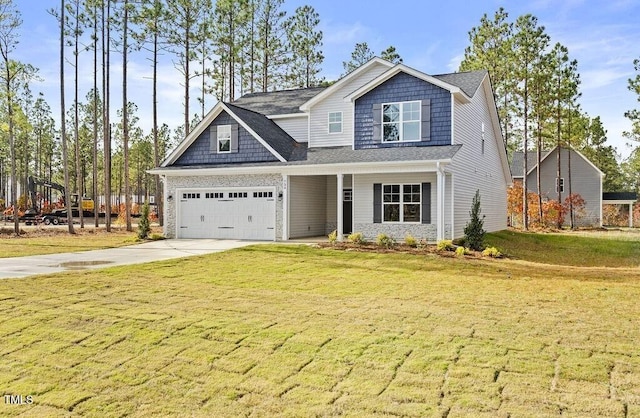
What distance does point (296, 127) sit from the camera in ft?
74.0

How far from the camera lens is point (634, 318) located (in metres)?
6.64

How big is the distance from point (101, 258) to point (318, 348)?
33.1ft

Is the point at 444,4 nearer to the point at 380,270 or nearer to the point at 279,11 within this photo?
the point at 380,270

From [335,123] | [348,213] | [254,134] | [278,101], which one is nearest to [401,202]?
[348,213]

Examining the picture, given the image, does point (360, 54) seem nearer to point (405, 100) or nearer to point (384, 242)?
point (405, 100)

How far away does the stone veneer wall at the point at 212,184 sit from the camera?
63.0 feet

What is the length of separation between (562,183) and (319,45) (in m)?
22.8

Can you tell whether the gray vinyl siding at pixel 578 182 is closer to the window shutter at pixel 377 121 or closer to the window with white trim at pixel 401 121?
the window with white trim at pixel 401 121

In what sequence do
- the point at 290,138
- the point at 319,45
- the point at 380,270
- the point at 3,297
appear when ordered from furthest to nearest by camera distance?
the point at 319,45
the point at 290,138
the point at 380,270
the point at 3,297

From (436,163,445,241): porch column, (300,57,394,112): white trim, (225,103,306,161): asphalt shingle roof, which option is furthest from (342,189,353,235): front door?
(436,163,445,241): porch column

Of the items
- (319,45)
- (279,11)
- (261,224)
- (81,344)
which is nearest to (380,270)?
(81,344)

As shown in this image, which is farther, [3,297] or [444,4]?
[444,4]

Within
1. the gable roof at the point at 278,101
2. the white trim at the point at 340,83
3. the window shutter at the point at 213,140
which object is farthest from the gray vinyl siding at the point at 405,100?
the window shutter at the point at 213,140

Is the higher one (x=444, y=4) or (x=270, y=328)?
(x=444, y=4)
